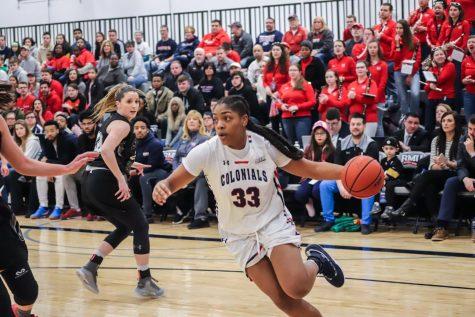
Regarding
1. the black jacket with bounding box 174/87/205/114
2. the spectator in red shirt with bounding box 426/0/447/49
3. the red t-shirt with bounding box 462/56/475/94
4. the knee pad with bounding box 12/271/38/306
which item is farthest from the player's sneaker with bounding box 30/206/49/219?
the knee pad with bounding box 12/271/38/306

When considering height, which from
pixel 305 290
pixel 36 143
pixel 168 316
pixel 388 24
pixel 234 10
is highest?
pixel 234 10

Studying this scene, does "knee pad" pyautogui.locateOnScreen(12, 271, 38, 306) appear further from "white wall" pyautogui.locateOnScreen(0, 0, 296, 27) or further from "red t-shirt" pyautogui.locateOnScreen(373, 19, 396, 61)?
"white wall" pyautogui.locateOnScreen(0, 0, 296, 27)

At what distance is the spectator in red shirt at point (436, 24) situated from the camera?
40.7 feet

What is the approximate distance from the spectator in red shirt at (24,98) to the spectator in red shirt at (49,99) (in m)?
0.31

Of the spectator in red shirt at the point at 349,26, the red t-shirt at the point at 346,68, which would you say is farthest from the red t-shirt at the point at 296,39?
the red t-shirt at the point at 346,68

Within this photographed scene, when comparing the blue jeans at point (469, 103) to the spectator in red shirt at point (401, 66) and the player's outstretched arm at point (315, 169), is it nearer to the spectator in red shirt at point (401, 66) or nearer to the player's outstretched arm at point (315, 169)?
the spectator in red shirt at point (401, 66)

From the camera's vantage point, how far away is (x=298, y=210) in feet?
38.7

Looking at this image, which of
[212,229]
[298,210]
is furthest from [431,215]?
[212,229]

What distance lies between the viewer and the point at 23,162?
179 inches

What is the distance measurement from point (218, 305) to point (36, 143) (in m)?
8.56

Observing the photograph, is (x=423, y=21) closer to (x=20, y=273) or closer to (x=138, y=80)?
(x=138, y=80)

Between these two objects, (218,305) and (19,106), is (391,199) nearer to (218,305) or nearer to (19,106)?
(218,305)

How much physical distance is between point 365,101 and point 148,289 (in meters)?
6.12

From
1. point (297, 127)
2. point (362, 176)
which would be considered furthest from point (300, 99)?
point (362, 176)
